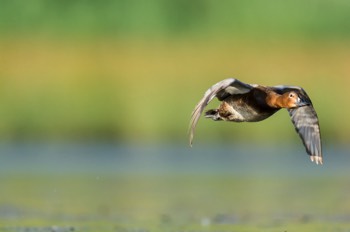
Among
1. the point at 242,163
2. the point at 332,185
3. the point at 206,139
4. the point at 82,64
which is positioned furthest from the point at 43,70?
the point at 332,185

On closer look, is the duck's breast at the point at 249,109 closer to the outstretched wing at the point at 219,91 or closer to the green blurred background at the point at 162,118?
the outstretched wing at the point at 219,91

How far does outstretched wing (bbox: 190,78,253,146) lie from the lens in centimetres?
1137

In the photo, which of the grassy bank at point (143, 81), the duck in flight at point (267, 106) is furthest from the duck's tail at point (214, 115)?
the grassy bank at point (143, 81)

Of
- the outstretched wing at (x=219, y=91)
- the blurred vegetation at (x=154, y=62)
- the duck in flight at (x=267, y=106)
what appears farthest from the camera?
the blurred vegetation at (x=154, y=62)

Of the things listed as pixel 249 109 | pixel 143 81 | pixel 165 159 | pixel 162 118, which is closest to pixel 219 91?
pixel 249 109

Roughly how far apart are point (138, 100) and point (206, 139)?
4.03ft

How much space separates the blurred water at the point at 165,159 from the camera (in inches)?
727

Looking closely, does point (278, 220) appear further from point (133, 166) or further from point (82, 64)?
point (82, 64)

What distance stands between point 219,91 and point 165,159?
274 inches

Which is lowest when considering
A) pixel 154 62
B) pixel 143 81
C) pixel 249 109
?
pixel 143 81

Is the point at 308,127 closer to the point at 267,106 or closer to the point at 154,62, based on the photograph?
the point at 267,106

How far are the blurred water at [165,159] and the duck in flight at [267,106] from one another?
17.7 ft

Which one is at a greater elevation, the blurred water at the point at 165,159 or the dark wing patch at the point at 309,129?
the dark wing patch at the point at 309,129

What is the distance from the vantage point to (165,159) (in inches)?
760
